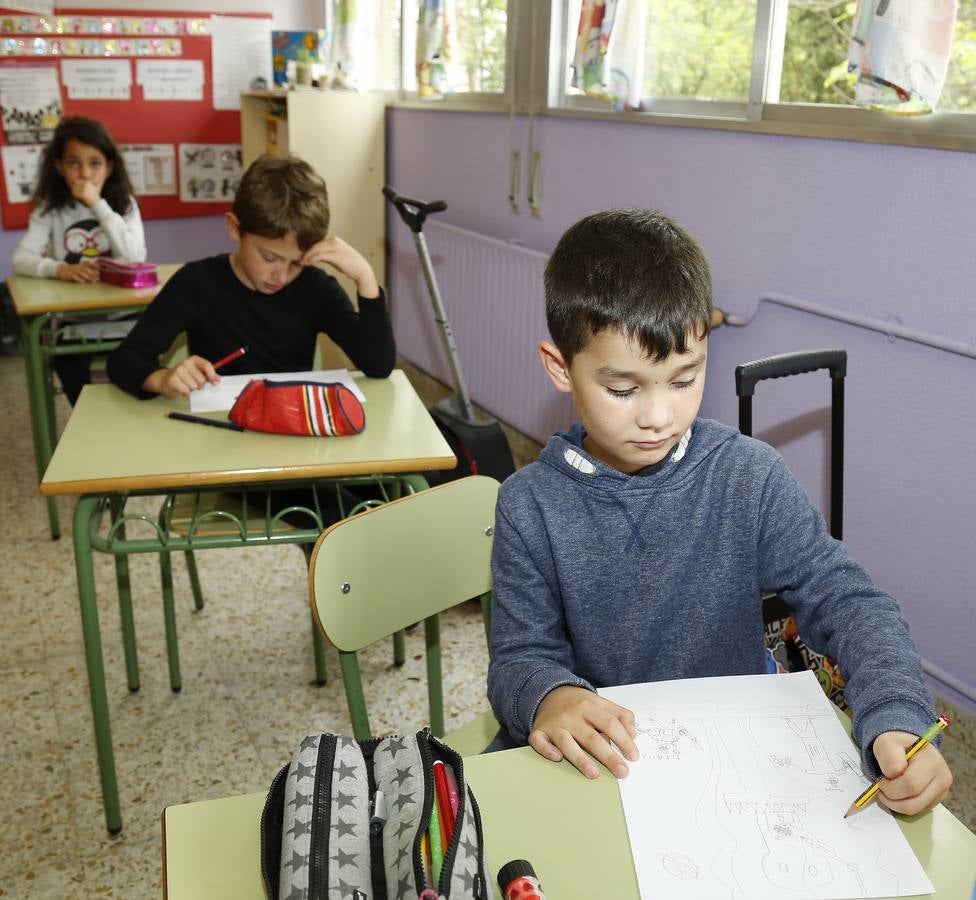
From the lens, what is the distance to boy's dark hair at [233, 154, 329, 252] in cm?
199

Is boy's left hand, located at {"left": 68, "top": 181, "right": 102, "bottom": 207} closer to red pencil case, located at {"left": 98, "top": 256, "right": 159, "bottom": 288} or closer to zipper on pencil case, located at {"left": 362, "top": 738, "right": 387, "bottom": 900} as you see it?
red pencil case, located at {"left": 98, "top": 256, "right": 159, "bottom": 288}

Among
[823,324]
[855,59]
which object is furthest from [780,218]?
[855,59]

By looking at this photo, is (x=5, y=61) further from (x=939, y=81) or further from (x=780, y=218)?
(x=939, y=81)

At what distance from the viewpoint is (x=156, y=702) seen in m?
2.12

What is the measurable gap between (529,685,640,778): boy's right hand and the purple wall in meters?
1.20

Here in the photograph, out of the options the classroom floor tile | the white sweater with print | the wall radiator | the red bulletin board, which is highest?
the red bulletin board

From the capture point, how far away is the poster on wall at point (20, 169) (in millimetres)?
4328

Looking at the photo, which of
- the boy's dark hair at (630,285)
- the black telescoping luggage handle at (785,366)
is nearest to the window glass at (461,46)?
the black telescoping luggage handle at (785,366)

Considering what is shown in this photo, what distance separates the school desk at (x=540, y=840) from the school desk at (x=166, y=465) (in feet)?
2.62

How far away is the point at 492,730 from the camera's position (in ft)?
4.19

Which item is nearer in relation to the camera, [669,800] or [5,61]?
[669,800]

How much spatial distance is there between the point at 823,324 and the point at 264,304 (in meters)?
1.20

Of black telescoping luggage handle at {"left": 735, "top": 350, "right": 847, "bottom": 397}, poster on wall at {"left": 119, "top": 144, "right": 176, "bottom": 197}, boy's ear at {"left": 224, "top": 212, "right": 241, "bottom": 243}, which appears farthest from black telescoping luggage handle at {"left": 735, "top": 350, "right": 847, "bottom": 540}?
poster on wall at {"left": 119, "top": 144, "right": 176, "bottom": 197}

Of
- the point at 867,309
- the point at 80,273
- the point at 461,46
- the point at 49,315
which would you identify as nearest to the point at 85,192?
the point at 80,273
